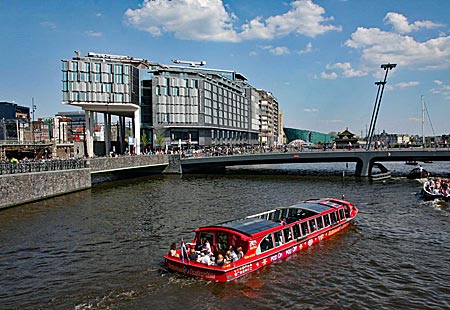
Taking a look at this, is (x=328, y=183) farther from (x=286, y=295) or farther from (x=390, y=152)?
(x=286, y=295)

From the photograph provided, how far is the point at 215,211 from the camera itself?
125 ft

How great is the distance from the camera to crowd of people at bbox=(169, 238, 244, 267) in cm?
1943

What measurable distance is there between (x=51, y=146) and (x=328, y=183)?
96680 mm

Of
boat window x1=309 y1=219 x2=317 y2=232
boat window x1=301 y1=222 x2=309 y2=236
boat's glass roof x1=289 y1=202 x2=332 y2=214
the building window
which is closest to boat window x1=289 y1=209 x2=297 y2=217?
boat's glass roof x1=289 y1=202 x2=332 y2=214

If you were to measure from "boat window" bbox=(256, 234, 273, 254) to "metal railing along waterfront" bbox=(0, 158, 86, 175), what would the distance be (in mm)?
31393

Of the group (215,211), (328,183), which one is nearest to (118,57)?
(328,183)

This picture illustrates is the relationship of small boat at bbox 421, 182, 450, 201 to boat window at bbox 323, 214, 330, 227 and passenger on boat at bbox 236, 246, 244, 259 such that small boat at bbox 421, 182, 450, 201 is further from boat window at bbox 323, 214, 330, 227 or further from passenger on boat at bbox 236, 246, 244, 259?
passenger on boat at bbox 236, 246, 244, 259

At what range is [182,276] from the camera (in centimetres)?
1966

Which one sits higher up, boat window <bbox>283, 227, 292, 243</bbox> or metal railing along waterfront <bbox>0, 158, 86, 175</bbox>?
metal railing along waterfront <bbox>0, 158, 86, 175</bbox>

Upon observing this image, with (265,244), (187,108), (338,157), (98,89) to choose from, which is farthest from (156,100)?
(265,244)

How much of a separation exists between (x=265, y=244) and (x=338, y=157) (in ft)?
178

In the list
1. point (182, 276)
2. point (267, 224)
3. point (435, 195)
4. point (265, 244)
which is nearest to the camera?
point (182, 276)

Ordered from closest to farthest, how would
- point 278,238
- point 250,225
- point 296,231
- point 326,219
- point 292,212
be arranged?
1. point 250,225
2. point 278,238
3. point 296,231
4. point 292,212
5. point 326,219

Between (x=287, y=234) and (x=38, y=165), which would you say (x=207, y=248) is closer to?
(x=287, y=234)
